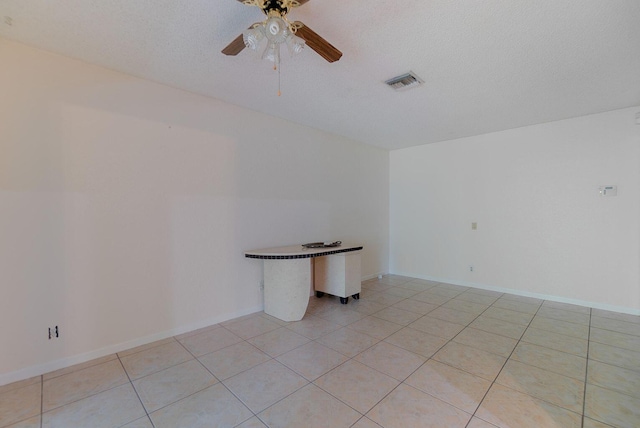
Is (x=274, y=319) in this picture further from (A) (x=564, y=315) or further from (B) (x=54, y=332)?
(A) (x=564, y=315)

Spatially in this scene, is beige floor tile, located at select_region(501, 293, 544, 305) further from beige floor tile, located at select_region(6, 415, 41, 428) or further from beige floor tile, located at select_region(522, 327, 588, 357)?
beige floor tile, located at select_region(6, 415, 41, 428)

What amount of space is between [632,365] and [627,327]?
1066 millimetres

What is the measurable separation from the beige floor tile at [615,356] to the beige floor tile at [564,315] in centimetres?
65

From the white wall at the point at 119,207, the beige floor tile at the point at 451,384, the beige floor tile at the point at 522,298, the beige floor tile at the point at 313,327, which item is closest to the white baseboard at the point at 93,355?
the white wall at the point at 119,207

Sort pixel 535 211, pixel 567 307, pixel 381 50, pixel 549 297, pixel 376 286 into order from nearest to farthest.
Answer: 1. pixel 381 50
2. pixel 567 307
3. pixel 549 297
4. pixel 535 211
5. pixel 376 286

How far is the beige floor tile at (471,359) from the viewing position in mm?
2115

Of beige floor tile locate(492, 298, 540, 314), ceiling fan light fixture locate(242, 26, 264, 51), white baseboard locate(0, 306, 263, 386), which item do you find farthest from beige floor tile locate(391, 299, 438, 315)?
ceiling fan light fixture locate(242, 26, 264, 51)

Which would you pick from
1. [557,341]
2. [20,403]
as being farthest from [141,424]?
[557,341]

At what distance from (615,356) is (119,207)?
4.47 m

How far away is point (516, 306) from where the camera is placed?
141 inches

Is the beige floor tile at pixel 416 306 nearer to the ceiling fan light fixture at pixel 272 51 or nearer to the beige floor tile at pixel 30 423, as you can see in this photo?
the ceiling fan light fixture at pixel 272 51

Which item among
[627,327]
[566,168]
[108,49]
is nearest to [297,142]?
[108,49]

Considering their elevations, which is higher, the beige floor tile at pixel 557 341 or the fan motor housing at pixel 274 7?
the fan motor housing at pixel 274 7

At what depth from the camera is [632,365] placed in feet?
7.14
